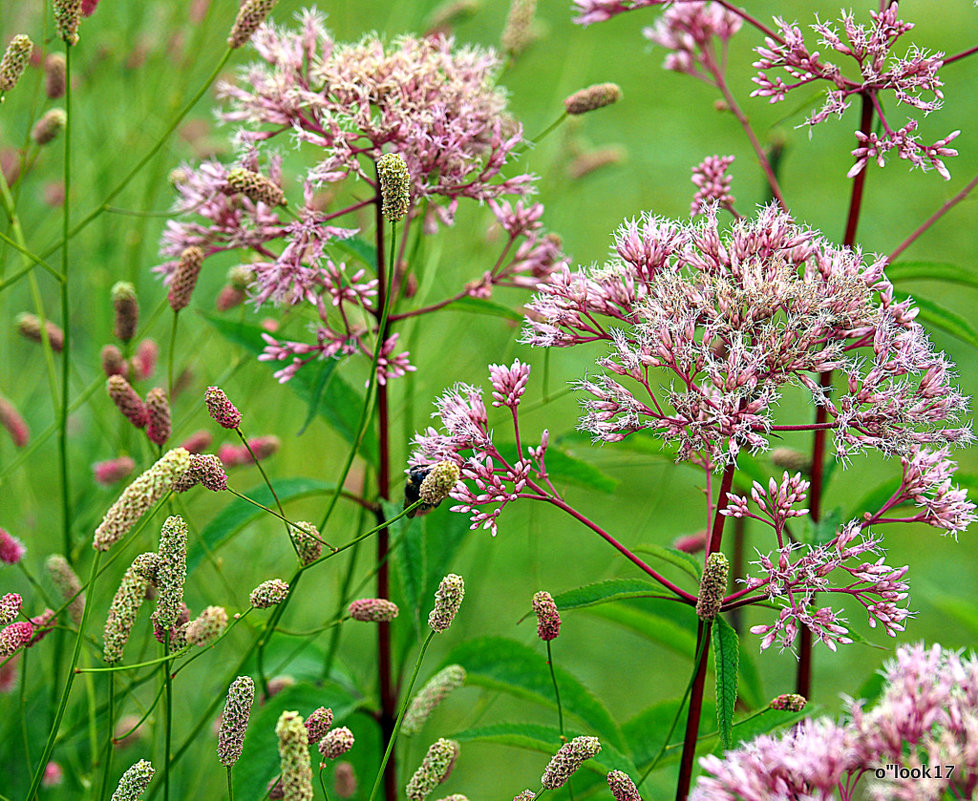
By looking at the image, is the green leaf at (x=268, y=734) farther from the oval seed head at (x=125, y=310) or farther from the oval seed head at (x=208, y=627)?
the oval seed head at (x=125, y=310)

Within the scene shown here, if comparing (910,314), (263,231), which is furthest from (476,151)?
(910,314)

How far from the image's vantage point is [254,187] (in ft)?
2.88

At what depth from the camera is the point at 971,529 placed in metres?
2.06

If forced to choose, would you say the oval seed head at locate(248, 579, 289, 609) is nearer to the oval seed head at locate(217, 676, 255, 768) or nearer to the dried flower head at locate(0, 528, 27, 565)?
the oval seed head at locate(217, 676, 255, 768)

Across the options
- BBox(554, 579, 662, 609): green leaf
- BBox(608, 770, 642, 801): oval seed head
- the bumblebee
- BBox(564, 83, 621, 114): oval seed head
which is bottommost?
BBox(608, 770, 642, 801): oval seed head

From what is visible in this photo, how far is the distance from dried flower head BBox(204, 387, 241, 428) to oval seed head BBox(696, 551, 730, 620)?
35 centimetres

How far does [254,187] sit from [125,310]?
7.8 inches

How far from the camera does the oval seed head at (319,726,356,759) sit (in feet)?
2.18

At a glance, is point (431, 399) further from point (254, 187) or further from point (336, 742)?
point (336, 742)

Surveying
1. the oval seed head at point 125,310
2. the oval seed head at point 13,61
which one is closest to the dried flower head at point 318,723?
the oval seed head at point 125,310

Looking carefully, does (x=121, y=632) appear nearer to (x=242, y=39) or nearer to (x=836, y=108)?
(x=242, y=39)

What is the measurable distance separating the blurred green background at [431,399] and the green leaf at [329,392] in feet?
0.30

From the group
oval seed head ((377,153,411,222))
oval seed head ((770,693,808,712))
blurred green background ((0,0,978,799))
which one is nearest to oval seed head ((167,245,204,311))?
blurred green background ((0,0,978,799))

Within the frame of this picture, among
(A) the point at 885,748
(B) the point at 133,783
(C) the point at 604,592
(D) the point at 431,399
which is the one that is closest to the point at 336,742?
(B) the point at 133,783
